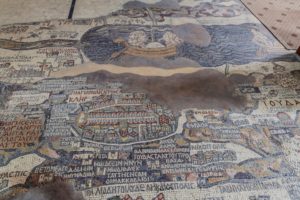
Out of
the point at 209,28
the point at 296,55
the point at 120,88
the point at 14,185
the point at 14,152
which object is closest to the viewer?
the point at 14,185

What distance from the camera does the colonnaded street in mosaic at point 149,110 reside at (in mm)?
1302

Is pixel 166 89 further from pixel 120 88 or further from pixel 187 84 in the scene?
pixel 120 88

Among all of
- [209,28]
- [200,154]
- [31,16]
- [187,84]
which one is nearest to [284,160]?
[200,154]

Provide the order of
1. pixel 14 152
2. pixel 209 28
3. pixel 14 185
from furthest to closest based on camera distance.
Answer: pixel 209 28
pixel 14 152
pixel 14 185

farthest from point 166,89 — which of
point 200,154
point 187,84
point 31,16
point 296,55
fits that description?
point 31,16

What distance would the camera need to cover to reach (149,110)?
1.65m

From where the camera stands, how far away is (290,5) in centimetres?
286

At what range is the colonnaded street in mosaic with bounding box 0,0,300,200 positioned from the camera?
1302 mm

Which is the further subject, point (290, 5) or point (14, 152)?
point (290, 5)

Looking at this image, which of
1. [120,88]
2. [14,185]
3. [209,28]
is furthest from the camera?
[209,28]

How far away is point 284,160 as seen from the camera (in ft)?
4.61

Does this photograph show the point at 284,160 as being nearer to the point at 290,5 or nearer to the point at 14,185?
the point at 14,185

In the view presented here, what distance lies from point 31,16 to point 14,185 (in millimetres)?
1696

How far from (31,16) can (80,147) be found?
1.56 meters
